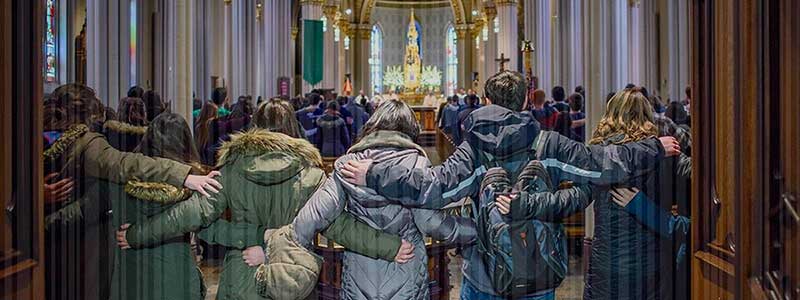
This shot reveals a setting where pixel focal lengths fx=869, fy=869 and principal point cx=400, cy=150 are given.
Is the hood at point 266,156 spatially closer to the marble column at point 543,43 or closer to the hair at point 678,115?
the hair at point 678,115

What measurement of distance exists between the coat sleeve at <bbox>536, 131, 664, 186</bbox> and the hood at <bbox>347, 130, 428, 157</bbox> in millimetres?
624

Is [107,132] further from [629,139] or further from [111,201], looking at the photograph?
[629,139]

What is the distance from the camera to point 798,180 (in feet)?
9.64

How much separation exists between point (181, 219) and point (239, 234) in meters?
0.29

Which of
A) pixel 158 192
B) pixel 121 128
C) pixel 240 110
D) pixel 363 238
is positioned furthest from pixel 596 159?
pixel 240 110

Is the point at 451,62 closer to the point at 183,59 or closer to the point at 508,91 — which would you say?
the point at 183,59

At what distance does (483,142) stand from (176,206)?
156cm

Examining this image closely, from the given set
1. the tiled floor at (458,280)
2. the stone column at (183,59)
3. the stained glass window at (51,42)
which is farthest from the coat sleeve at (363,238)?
the stained glass window at (51,42)

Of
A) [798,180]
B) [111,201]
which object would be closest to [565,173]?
[798,180]

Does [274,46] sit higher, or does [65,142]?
[274,46]

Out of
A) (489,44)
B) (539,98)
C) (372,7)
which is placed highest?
(372,7)

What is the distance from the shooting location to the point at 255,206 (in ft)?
14.0

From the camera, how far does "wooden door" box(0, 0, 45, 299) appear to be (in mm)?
3498

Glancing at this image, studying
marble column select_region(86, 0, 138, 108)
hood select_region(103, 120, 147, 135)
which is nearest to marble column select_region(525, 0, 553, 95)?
marble column select_region(86, 0, 138, 108)
